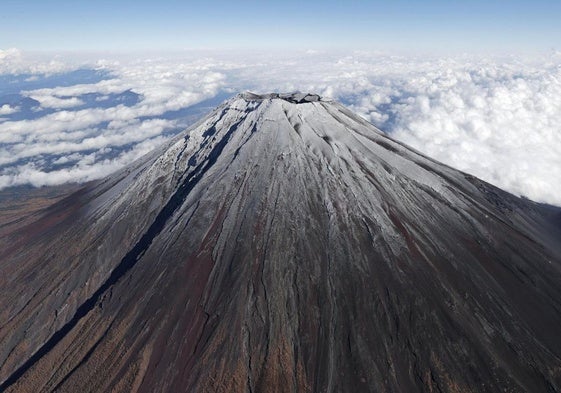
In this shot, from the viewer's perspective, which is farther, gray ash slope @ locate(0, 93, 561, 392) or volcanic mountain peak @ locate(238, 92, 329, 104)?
volcanic mountain peak @ locate(238, 92, 329, 104)

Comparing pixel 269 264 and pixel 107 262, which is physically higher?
pixel 269 264

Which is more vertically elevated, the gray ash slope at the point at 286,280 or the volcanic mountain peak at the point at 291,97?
the volcanic mountain peak at the point at 291,97

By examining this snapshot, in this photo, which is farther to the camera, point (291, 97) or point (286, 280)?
point (291, 97)

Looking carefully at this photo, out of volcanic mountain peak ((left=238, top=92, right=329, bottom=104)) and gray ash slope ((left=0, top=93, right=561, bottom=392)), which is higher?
volcanic mountain peak ((left=238, top=92, right=329, bottom=104))

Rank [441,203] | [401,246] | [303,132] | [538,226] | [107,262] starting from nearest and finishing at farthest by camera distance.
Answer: [401,246], [107,262], [441,203], [303,132], [538,226]

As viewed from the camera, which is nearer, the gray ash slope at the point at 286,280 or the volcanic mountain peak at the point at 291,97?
the gray ash slope at the point at 286,280

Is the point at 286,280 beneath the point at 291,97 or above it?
beneath

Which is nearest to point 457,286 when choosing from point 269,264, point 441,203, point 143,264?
point 441,203

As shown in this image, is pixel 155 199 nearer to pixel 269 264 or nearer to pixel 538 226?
pixel 269 264
